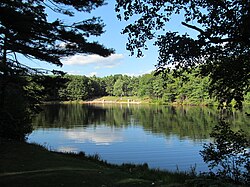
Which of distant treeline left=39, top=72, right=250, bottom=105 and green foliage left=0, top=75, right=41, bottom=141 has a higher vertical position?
distant treeline left=39, top=72, right=250, bottom=105

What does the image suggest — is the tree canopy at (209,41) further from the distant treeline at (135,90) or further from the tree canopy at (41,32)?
the distant treeline at (135,90)

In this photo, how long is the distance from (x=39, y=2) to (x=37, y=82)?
459 centimetres

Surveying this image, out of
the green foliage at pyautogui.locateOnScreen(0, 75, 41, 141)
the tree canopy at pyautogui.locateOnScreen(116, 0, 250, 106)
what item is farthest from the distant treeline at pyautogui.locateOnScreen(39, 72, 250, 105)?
the tree canopy at pyautogui.locateOnScreen(116, 0, 250, 106)

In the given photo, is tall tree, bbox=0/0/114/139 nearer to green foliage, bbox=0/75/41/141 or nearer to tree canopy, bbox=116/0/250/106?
green foliage, bbox=0/75/41/141

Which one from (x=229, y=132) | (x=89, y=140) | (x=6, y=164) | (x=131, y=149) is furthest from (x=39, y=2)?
(x=89, y=140)

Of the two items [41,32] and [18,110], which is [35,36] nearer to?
[41,32]

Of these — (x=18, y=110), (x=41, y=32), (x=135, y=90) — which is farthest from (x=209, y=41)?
(x=135, y=90)

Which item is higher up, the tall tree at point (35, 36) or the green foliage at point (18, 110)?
the tall tree at point (35, 36)

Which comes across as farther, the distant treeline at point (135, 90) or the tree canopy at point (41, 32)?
the distant treeline at point (135, 90)

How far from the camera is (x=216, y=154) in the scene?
26.1 feet

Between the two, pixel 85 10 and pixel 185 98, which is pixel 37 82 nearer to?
pixel 85 10

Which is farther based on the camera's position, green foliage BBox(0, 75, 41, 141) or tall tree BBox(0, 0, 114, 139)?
green foliage BBox(0, 75, 41, 141)

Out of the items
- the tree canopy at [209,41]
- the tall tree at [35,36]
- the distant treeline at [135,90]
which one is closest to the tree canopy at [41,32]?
the tall tree at [35,36]

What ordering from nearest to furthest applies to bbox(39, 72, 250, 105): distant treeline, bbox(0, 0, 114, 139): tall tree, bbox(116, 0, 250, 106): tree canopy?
1. bbox(116, 0, 250, 106): tree canopy
2. bbox(0, 0, 114, 139): tall tree
3. bbox(39, 72, 250, 105): distant treeline
